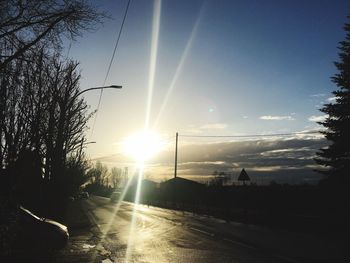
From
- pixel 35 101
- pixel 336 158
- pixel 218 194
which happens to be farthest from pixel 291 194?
pixel 35 101

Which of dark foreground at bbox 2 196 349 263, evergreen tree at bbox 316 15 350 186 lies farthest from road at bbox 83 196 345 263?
evergreen tree at bbox 316 15 350 186

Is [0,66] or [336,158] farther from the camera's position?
[336,158]

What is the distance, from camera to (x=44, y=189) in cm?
2153

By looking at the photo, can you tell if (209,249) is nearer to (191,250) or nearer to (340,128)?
(191,250)

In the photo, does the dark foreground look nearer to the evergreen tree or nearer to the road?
the road

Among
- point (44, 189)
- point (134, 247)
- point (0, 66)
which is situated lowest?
point (134, 247)

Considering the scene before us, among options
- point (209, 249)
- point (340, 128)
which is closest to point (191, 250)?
point (209, 249)

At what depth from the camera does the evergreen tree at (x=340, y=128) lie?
2750 cm

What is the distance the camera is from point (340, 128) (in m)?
28.0

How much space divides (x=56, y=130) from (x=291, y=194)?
48.6 feet

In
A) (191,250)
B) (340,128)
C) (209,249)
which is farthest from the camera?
(340,128)

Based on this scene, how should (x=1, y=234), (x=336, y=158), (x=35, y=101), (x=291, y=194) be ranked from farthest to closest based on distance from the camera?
(x=336, y=158) → (x=291, y=194) → (x=35, y=101) → (x=1, y=234)

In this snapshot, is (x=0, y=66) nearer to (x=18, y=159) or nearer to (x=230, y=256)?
(x=18, y=159)

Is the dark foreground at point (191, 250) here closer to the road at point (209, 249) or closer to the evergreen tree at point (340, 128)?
the road at point (209, 249)
